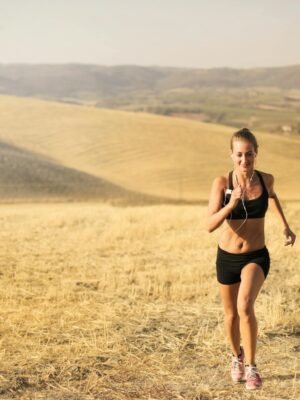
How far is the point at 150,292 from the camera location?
796 centimetres

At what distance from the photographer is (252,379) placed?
4.61 meters

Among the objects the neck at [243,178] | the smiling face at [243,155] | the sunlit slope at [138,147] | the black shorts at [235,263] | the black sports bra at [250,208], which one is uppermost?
the sunlit slope at [138,147]

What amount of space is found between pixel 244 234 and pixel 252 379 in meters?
1.01

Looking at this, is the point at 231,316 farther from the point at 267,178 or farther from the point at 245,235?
the point at 267,178

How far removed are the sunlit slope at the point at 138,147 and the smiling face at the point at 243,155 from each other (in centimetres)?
3165

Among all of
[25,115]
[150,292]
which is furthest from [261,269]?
[25,115]

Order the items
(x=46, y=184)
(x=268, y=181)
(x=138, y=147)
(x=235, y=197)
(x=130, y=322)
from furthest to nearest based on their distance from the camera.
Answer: (x=138, y=147)
(x=46, y=184)
(x=130, y=322)
(x=268, y=181)
(x=235, y=197)

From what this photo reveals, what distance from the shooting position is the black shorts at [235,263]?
14.9 feet

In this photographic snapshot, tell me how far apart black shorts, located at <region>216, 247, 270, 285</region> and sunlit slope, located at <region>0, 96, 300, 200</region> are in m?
31.5

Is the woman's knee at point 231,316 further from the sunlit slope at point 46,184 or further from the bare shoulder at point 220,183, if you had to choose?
the sunlit slope at point 46,184

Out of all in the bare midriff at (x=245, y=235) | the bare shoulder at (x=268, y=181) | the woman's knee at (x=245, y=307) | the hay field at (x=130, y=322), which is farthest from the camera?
the hay field at (x=130, y=322)

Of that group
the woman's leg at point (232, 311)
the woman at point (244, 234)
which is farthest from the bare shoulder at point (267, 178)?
the woman's leg at point (232, 311)

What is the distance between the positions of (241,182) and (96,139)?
169 ft

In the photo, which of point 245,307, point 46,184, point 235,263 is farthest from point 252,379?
point 46,184
